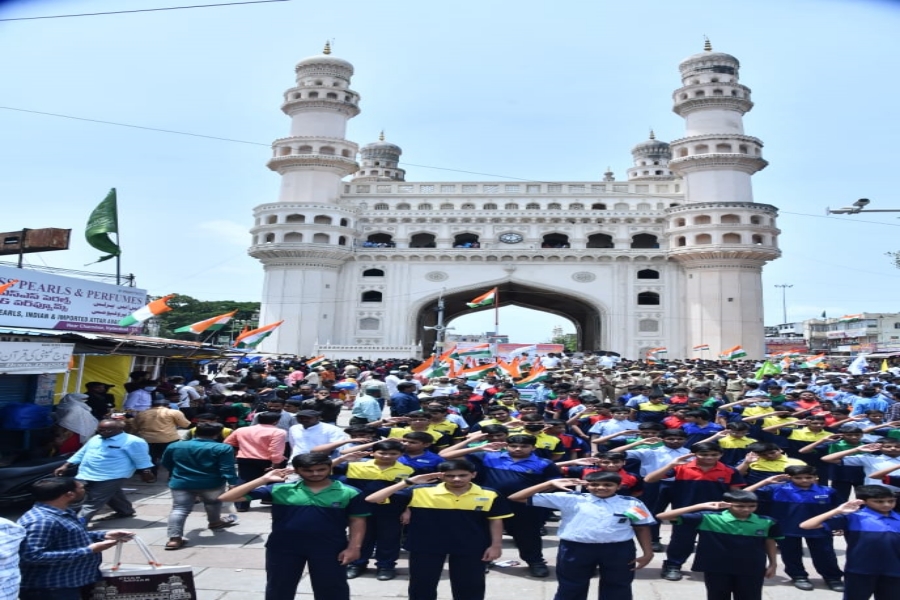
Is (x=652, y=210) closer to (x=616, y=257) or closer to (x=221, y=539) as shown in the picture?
(x=616, y=257)

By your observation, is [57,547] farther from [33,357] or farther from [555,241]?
[555,241]

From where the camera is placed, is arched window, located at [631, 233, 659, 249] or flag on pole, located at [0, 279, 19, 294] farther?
arched window, located at [631, 233, 659, 249]

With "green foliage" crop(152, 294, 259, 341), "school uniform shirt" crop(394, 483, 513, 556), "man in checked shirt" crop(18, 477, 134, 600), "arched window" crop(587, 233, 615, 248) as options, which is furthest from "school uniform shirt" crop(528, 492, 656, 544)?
"green foliage" crop(152, 294, 259, 341)

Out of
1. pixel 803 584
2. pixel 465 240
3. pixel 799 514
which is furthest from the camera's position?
pixel 465 240

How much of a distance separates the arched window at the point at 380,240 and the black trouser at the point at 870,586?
A: 38671 mm

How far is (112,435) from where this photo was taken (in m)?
6.60

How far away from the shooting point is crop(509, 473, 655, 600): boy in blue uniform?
4.27 meters

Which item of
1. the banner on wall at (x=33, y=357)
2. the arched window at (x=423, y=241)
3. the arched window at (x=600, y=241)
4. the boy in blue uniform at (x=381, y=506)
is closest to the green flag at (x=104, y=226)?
the banner on wall at (x=33, y=357)

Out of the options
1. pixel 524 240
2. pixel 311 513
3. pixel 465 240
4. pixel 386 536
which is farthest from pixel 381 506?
pixel 465 240

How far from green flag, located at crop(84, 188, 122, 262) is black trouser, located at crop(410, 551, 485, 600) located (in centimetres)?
1344

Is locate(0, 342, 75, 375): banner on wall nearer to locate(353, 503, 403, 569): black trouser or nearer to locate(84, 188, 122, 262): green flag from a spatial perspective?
locate(353, 503, 403, 569): black trouser

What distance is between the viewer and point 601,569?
4340 mm

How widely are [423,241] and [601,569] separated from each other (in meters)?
41.2

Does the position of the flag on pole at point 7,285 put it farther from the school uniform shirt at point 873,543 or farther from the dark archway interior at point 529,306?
the dark archway interior at point 529,306
